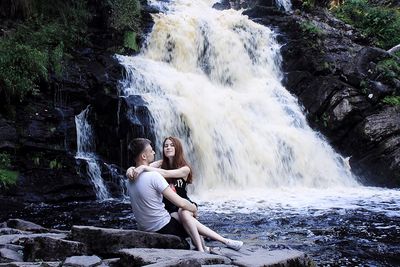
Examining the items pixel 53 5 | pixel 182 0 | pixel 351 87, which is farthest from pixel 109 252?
pixel 182 0

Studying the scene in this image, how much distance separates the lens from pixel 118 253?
17.1 ft

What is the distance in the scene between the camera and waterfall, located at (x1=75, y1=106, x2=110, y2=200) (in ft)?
41.8

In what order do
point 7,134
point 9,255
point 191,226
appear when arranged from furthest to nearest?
point 7,134, point 191,226, point 9,255

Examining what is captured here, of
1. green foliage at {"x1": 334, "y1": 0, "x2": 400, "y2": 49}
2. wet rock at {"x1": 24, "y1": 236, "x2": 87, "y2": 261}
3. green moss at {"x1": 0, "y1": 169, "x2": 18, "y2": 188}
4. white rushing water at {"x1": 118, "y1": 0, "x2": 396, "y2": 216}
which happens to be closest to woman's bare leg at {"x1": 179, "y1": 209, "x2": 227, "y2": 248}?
wet rock at {"x1": 24, "y1": 236, "x2": 87, "y2": 261}

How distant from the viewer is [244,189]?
13633 millimetres

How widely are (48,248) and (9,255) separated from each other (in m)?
0.44

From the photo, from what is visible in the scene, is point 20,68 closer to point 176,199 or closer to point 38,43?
point 38,43

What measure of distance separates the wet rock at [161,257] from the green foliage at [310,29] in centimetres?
1707

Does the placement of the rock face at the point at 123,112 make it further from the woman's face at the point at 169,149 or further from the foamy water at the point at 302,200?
the woman's face at the point at 169,149

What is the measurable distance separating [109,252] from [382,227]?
5796 millimetres

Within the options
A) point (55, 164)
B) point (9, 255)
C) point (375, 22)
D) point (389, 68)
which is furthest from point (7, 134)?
point (375, 22)

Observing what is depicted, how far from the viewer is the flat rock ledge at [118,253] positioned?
4.72 metres

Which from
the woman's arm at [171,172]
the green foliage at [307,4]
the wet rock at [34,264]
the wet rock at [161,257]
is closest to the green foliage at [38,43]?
the woman's arm at [171,172]

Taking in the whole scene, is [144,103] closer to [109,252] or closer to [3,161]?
[3,161]
